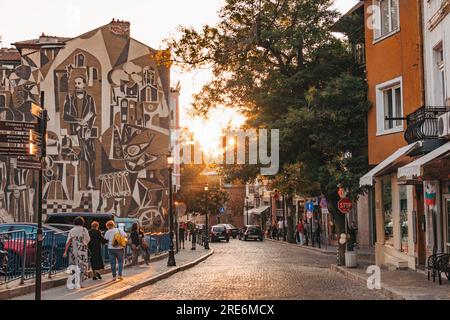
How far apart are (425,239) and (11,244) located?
12.8 m

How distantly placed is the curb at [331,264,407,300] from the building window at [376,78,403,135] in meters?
5.18

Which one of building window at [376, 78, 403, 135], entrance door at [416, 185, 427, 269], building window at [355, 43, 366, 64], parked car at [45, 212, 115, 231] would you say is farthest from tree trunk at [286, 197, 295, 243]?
entrance door at [416, 185, 427, 269]

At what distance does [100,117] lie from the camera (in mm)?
45500

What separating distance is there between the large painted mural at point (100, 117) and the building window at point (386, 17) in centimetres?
2371

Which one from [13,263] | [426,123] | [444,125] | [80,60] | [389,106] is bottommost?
[13,263]

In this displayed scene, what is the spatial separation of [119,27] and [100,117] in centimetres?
635

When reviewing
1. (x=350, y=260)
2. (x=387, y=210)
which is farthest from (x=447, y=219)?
(x=387, y=210)

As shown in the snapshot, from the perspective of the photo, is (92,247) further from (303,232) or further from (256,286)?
(303,232)

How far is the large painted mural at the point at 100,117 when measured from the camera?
44625mm

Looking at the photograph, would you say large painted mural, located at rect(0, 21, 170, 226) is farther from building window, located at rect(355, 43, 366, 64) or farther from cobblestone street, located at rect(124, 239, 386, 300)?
cobblestone street, located at rect(124, 239, 386, 300)

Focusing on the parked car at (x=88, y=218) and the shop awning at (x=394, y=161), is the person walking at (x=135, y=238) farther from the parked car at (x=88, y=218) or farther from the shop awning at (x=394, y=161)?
the shop awning at (x=394, y=161)
